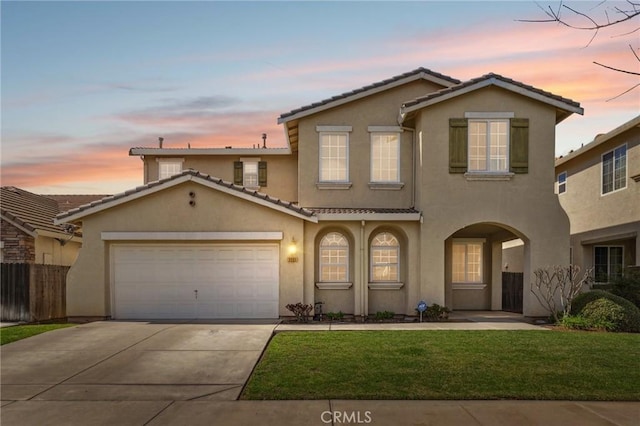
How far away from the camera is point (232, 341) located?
11.1 m

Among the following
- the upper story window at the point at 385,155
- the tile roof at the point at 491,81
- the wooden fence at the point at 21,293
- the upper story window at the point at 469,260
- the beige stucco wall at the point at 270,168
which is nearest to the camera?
the tile roof at the point at 491,81

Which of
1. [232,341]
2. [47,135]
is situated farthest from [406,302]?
[47,135]

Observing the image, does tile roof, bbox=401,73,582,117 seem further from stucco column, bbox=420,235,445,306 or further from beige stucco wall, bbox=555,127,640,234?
beige stucco wall, bbox=555,127,640,234

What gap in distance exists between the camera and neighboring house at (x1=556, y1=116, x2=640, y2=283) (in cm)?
1778

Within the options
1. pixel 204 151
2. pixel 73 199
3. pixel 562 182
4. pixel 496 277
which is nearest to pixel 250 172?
pixel 204 151

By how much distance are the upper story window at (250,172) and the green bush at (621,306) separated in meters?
11.6

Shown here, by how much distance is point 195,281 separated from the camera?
14.9 m

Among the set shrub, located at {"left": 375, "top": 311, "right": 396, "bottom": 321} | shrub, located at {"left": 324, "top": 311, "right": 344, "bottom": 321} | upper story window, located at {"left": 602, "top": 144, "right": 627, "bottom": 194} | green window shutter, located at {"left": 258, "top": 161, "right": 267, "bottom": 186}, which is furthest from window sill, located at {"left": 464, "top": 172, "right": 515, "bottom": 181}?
green window shutter, located at {"left": 258, "top": 161, "right": 267, "bottom": 186}

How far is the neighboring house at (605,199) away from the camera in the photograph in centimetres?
1778

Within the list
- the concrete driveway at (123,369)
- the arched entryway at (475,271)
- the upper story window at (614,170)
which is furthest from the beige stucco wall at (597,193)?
the concrete driveway at (123,369)

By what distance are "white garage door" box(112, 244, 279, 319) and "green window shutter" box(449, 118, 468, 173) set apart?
5.94m

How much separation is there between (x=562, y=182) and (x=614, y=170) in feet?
15.2

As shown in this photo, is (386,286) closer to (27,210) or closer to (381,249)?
(381,249)

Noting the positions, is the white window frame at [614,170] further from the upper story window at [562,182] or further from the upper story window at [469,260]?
the upper story window at [469,260]
